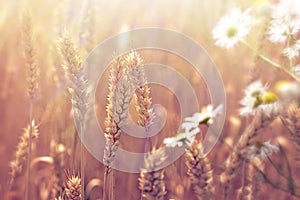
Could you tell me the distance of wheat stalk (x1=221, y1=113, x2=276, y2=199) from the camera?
2.61 ft

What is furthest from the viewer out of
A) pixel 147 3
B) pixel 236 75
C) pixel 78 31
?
pixel 147 3

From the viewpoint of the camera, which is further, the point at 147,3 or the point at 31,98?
the point at 147,3

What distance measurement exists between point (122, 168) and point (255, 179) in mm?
359

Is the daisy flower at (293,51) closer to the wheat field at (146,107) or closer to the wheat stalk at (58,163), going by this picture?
the wheat field at (146,107)

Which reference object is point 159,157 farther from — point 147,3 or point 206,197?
point 147,3

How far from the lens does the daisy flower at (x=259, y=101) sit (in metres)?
0.80

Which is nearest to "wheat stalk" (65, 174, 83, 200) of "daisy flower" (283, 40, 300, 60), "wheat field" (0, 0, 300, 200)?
"wheat field" (0, 0, 300, 200)

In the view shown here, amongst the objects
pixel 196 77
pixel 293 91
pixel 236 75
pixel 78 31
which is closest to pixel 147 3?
pixel 236 75

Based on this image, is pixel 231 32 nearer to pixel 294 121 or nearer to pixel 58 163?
pixel 294 121

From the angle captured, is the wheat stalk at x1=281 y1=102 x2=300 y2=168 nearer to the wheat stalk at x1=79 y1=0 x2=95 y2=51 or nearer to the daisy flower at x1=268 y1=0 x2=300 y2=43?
the daisy flower at x1=268 y1=0 x2=300 y2=43

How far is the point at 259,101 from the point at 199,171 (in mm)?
170

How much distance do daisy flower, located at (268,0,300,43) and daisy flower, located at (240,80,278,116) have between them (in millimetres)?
78

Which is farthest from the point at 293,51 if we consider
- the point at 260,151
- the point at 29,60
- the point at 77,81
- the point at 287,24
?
the point at 29,60

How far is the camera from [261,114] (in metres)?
0.81
